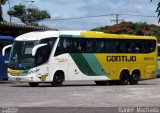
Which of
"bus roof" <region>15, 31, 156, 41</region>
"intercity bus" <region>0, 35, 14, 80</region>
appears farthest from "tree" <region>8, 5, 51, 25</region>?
"bus roof" <region>15, 31, 156, 41</region>

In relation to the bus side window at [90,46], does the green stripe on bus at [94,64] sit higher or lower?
lower

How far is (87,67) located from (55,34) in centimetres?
310

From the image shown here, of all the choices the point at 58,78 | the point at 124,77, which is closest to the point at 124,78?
the point at 124,77

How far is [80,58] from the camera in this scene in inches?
1201

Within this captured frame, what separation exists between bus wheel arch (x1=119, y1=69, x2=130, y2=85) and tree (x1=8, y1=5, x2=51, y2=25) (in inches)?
1901

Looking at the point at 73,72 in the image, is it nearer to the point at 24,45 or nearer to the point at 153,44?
the point at 24,45

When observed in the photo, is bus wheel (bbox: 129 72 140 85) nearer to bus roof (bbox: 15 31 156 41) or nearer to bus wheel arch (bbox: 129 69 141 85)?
bus wheel arch (bbox: 129 69 141 85)

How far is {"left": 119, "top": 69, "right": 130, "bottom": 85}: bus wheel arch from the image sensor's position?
1299 inches

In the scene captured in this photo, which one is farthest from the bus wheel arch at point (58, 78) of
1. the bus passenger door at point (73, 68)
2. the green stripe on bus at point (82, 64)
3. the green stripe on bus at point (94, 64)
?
the green stripe on bus at point (94, 64)

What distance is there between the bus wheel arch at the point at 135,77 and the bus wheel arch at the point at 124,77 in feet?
0.79

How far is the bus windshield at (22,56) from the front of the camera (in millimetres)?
28438

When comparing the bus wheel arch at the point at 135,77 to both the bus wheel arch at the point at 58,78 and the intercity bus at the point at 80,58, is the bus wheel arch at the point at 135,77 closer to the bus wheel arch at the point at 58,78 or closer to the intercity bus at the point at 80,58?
the intercity bus at the point at 80,58

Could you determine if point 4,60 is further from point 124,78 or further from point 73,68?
point 124,78

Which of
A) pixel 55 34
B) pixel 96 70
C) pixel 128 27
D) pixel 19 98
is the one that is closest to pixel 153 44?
pixel 96 70
